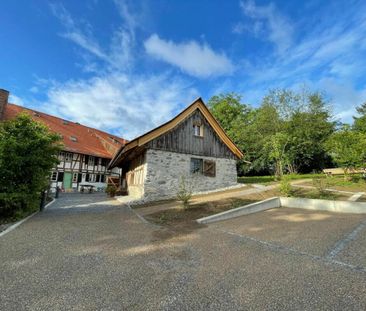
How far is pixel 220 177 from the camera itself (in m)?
15.0

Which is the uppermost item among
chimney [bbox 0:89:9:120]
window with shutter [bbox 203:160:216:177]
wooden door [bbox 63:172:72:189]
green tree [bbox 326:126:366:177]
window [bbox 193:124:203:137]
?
chimney [bbox 0:89:9:120]

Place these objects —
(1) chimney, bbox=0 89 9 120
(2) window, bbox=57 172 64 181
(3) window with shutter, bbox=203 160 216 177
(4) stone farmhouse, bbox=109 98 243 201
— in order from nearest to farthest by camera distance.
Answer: (4) stone farmhouse, bbox=109 98 243 201
(3) window with shutter, bbox=203 160 216 177
(1) chimney, bbox=0 89 9 120
(2) window, bbox=57 172 64 181

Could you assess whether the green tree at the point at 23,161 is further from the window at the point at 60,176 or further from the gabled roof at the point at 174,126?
the window at the point at 60,176

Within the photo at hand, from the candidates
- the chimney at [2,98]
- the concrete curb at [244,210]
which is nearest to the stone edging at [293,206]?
the concrete curb at [244,210]

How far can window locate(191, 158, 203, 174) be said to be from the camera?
45.6 feet

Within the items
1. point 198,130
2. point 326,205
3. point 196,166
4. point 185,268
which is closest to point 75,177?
point 196,166

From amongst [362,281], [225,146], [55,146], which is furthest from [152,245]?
[225,146]

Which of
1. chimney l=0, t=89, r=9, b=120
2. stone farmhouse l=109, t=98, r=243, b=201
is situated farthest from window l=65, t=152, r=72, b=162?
stone farmhouse l=109, t=98, r=243, b=201

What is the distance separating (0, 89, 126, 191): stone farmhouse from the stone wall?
10.3m

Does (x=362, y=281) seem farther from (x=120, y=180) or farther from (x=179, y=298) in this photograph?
(x=120, y=180)

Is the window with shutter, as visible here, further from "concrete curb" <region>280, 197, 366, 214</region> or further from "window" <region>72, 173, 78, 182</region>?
"window" <region>72, 173, 78, 182</region>

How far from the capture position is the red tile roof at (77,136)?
24906mm

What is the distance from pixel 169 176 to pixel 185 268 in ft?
30.2

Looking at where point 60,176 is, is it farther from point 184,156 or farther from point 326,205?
point 326,205
